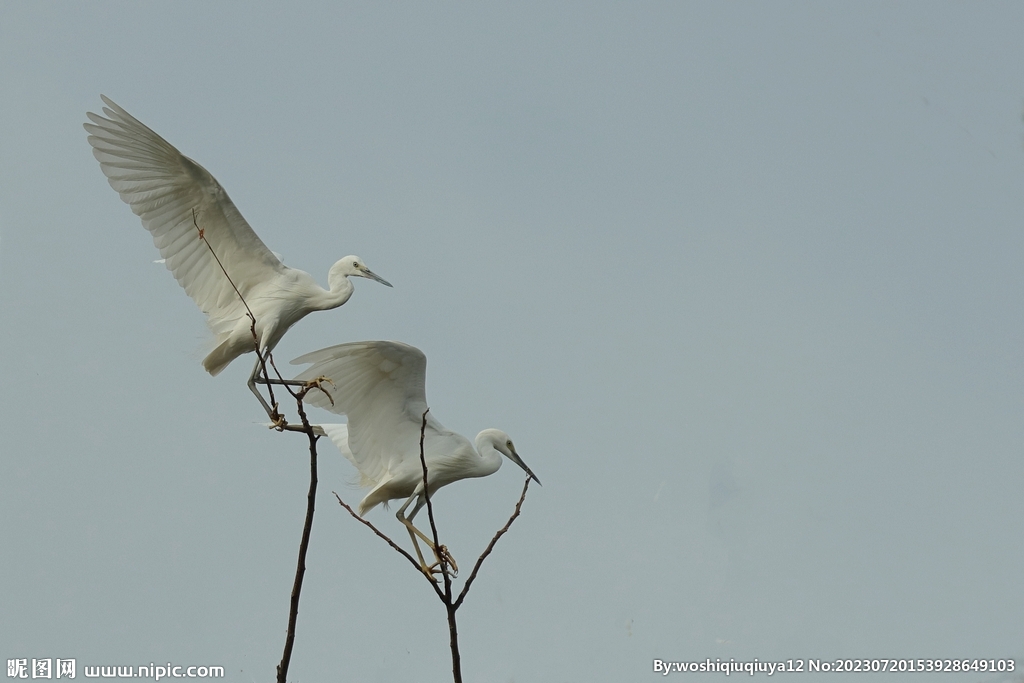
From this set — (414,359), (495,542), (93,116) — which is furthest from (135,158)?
(495,542)

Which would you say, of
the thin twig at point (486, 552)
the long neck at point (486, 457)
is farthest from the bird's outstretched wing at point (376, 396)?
the thin twig at point (486, 552)

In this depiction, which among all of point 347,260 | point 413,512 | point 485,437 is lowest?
point 413,512

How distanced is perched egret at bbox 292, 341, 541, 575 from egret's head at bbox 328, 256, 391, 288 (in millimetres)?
1009

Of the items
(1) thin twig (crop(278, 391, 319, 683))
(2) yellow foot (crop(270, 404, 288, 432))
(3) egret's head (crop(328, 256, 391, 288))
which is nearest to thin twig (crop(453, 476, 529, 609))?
(1) thin twig (crop(278, 391, 319, 683))

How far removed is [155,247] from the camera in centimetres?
790

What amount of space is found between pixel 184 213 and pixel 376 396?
1.87m

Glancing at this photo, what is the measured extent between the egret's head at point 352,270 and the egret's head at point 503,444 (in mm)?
1456

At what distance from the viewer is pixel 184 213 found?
25.5 feet

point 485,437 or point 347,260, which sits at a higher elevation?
point 347,260

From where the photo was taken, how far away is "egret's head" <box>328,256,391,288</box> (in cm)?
852

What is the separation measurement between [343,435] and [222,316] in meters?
2.08

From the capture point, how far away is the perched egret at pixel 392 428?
7.70m

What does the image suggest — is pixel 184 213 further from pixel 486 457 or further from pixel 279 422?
pixel 486 457

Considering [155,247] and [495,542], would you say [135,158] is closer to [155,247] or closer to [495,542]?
[155,247]
